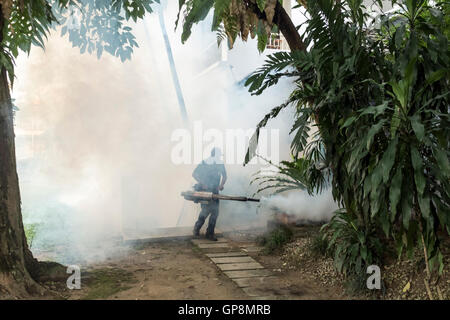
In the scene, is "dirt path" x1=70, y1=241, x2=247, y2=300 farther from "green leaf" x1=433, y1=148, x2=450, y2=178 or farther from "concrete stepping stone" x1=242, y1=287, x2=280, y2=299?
"green leaf" x1=433, y1=148, x2=450, y2=178

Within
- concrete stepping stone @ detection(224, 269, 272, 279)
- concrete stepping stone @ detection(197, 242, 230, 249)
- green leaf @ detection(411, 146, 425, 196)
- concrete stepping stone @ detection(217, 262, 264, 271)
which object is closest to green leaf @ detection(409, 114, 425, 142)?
green leaf @ detection(411, 146, 425, 196)

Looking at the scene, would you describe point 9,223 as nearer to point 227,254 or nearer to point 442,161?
point 227,254

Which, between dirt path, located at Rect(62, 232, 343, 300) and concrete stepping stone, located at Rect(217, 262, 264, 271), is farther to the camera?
concrete stepping stone, located at Rect(217, 262, 264, 271)

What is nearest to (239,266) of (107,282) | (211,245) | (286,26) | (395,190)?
(211,245)

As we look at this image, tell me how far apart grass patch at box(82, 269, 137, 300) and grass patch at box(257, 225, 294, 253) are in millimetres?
1965

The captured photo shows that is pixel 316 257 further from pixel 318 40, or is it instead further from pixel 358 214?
pixel 318 40

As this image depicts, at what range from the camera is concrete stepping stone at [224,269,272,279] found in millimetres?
4241

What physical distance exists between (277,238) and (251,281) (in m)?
1.25

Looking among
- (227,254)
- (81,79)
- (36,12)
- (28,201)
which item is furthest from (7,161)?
(81,79)

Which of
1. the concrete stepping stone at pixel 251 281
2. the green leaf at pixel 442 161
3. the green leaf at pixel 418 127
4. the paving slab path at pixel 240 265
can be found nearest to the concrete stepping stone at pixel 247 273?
the paving slab path at pixel 240 265

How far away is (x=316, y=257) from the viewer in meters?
4.46

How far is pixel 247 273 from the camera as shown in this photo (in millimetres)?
4344

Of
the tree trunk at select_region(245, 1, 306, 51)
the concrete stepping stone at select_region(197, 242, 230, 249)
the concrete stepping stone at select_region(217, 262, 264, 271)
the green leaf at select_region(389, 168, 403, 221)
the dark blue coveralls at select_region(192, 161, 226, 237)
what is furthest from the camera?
the dark blue coveralls at select_region(192, 161, 226, 237)
